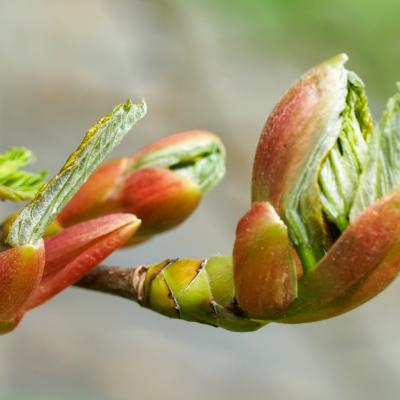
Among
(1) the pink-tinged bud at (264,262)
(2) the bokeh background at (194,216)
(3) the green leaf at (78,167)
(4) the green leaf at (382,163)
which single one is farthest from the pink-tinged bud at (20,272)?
(2) the bokeh background at (194,216)

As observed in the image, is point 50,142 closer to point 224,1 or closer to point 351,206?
point 224,1

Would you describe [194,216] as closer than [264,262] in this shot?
No

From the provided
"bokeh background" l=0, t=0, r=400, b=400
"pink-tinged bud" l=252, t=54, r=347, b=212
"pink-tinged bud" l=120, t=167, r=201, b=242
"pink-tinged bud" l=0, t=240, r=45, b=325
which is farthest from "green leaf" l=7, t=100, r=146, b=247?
"bokeh background" l=0, t=0, r=400, b=400

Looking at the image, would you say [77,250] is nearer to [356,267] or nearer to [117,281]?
[117,281]

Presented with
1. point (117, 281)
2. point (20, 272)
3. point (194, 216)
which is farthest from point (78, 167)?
point (194, 216)

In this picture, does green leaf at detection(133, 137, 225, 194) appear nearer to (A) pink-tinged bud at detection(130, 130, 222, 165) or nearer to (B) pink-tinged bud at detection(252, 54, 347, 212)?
(A) pink-tinged bud at detection(130, 130, 222, 165)

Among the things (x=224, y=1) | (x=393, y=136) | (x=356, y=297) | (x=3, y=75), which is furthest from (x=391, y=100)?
(x=3, y=75)
